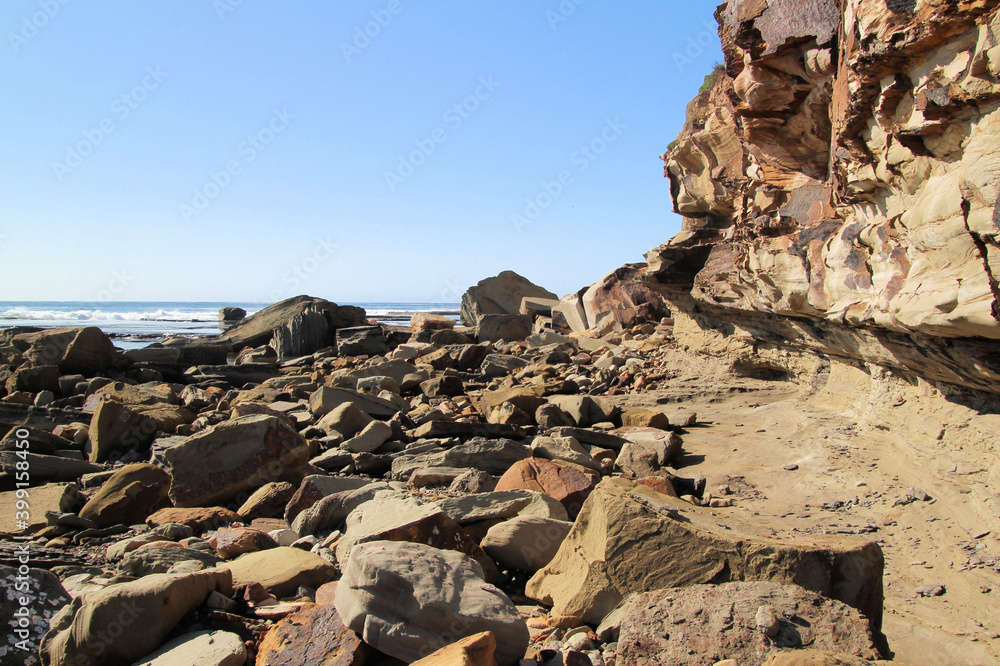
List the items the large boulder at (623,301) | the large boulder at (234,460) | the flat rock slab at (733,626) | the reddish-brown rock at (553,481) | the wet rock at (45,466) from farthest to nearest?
the large boulder at (623,301) < the wet rock at (45,466) < the large boulder at (234,460) < the reddish-brown rock at (553,481) < the flat rock slab at (733,626)

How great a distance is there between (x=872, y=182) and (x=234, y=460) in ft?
15.1

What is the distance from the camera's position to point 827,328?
483 centimetres

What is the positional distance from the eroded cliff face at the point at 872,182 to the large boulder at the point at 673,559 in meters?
1.22

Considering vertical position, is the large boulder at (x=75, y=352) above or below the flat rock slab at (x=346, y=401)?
above

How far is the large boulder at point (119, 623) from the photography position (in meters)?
2.00

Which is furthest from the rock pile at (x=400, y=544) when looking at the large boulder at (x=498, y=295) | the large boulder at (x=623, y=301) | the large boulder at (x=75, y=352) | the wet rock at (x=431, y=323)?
the large boulder at (x=498, y=295)

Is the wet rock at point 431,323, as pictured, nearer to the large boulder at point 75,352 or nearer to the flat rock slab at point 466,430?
the large boulder at point 75,352

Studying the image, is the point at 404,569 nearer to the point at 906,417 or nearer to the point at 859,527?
the point at 859,527

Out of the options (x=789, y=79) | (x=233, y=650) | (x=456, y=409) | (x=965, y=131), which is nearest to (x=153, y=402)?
(x=456, y=409)

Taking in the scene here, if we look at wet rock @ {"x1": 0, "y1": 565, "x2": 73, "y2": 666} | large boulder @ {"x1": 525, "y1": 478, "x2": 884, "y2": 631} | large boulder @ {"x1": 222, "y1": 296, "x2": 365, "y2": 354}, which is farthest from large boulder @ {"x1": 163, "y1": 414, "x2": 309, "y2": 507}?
large boulder @ {"x1": 222, "y1": 296, "x2": 365, "y2": 354}

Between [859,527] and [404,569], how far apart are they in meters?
2.85

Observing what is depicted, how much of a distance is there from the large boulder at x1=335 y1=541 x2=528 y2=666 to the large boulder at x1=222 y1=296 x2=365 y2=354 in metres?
12.6

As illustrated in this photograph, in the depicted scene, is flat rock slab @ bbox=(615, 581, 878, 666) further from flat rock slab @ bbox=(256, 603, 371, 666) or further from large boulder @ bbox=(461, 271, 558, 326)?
large boulder @ bbox=(461, 271, 558, 326)

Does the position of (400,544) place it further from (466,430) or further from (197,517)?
(466,430)
